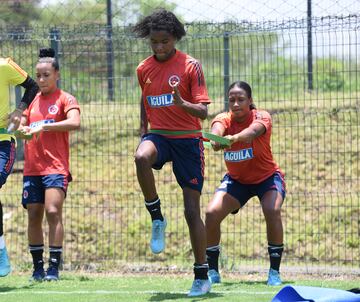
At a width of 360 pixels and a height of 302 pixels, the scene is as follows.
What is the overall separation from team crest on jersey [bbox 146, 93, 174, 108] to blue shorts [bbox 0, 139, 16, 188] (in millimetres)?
1689

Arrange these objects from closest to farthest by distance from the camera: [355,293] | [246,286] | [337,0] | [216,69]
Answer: [355,293]
[246,286]
[337,0]
[216,69]

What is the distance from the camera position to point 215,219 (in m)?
9.52

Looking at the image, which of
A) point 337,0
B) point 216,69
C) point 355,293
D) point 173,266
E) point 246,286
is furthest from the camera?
point 216,69

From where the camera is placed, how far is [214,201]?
962 centimetres

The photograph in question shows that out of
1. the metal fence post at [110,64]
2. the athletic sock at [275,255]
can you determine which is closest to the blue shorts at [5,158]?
the athletic sock at [275,255]

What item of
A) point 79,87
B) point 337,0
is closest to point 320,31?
point 337,0

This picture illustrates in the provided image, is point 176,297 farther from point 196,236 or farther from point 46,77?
point 46,77

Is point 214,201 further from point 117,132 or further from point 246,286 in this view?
point 117,132

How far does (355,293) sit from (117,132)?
23.7ft

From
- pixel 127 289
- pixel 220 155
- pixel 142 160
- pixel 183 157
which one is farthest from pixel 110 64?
pixel 142 160

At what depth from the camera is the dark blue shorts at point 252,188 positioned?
958cm

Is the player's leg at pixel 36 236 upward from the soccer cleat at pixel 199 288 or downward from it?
upward

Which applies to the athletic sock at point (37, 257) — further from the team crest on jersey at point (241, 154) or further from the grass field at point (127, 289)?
the team crest on jersey at point (241, 154)

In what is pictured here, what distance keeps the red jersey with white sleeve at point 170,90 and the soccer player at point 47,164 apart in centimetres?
168
